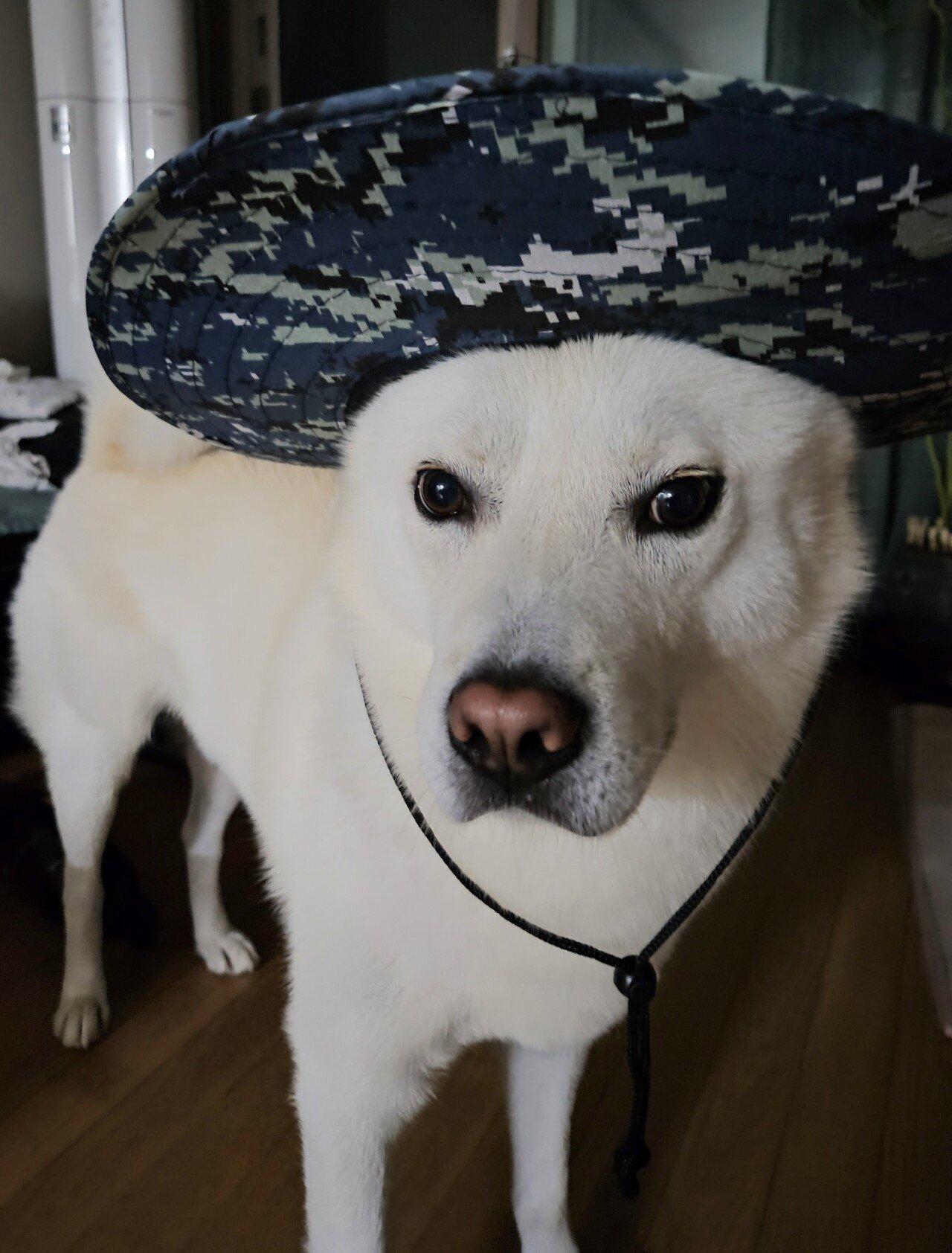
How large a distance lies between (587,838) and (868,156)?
59 centimetres

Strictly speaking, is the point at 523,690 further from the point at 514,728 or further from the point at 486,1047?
the point at 486,1047

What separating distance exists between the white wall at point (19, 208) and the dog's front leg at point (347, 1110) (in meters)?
3.11

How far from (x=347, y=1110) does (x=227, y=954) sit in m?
0.82

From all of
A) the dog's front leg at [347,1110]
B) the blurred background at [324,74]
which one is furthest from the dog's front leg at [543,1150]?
the blurred background at [324,74]

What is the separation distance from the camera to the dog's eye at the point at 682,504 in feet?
2.39

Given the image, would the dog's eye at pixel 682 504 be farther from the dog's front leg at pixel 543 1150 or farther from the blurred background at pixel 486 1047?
the dog's front leg at pixel 543 1150

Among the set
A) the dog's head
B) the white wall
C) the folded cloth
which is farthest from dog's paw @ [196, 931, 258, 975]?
the white wall

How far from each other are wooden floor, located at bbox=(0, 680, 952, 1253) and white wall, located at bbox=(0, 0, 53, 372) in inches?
93.5

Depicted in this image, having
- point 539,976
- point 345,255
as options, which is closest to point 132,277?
point 345,255

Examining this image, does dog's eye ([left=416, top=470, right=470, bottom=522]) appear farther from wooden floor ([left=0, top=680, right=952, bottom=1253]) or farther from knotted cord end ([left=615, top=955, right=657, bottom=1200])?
wooden floor ([left=0, top=680, right=952, bottom=1253])

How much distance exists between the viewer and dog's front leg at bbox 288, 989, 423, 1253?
86 centimetres

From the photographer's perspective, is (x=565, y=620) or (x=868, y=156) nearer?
(x=868, y=156)

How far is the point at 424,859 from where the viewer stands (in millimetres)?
840

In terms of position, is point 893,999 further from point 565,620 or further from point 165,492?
point 165,492
